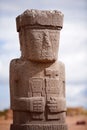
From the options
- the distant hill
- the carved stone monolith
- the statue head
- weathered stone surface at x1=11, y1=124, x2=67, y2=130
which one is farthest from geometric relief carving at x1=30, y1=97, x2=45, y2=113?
the distant hill

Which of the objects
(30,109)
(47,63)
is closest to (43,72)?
(47,63)

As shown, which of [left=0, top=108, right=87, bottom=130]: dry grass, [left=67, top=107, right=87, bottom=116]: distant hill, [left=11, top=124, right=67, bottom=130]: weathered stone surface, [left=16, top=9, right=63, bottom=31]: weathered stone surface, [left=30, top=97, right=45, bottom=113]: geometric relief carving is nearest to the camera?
[left=11, top=124, right=67, bottom=130]: weathered stone surface

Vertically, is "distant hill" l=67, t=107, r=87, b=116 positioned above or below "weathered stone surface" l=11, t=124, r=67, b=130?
below

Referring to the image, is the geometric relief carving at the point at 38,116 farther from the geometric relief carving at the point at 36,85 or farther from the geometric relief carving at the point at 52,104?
the geometric relief carving at the point at 36,85

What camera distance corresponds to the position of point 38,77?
42.2 ft

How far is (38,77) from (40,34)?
3.91 ft

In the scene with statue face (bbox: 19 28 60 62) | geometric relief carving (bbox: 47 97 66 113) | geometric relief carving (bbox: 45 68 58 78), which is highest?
statue face (bbox: 19 28 60 62)

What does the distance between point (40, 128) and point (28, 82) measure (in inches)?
51.2

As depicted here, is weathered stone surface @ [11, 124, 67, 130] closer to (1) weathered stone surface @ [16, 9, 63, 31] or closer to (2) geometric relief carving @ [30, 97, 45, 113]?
(2) geometric relief carving @ [30, 97, 45, 113]

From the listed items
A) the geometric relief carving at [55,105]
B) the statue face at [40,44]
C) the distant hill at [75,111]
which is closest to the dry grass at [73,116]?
the distant hill at [75,111]

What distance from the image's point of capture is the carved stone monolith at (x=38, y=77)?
1276 centimetres

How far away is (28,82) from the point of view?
12.8 metres

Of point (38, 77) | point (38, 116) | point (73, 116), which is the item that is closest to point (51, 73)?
point (38, 77)

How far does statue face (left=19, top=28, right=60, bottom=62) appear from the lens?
12.8 m
